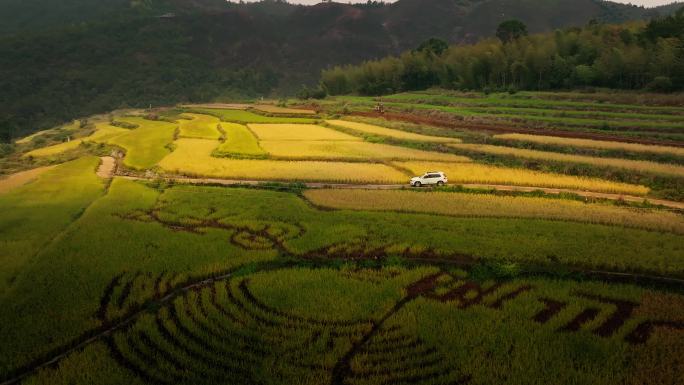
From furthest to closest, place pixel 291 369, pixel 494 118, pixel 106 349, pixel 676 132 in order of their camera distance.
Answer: pixel 494 118 < pixel 676 132 < pixel 106 349 < pixel 291 369

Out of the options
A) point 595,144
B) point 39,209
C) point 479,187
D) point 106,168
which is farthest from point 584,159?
point 106,168

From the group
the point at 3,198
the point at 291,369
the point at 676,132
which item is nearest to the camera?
the point at 291,369

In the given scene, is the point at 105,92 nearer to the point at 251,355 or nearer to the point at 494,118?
the point at 494,118

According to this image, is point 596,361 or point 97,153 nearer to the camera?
point 596,361

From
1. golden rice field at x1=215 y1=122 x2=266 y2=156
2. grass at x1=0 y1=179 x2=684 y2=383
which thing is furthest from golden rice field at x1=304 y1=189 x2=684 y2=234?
golden rice field at x1=215 y1=122 x2=266 y2=156

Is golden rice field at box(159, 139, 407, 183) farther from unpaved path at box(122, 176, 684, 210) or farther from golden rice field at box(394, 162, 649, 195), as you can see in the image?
golden rice field at box(394, 162, 649, 195)

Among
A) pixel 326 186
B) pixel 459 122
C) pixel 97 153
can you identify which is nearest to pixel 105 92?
pixel 97 153
